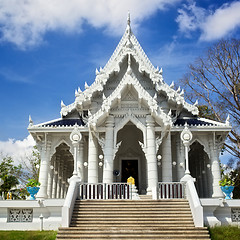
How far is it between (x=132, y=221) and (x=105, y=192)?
10.3 feet

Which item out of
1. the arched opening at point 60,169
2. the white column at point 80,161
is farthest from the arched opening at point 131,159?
the arched opening at point 60,169

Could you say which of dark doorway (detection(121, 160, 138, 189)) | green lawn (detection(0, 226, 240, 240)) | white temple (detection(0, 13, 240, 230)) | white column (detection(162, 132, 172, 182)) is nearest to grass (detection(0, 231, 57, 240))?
green lawn (detection(0, 226, 240, 240))

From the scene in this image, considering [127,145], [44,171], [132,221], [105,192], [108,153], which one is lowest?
[132,221]

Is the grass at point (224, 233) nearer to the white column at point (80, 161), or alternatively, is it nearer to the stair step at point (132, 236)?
the stair step at point (132, 236)

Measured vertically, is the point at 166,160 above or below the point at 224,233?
above

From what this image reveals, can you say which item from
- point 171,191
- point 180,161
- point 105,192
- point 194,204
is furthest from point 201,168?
point 194,204

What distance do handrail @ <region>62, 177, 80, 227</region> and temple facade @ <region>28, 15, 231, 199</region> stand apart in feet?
7.87

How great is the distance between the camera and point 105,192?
16.1m

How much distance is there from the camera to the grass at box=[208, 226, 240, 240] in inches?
500

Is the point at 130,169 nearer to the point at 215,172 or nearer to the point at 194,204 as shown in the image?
the point at 215,172

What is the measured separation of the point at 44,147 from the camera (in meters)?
20.7

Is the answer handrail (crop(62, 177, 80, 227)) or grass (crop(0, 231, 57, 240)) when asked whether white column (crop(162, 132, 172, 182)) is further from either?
grass (crop(0, 231, 57, 240))

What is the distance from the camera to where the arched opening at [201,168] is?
21991 millimetres

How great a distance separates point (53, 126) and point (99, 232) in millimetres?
9571
